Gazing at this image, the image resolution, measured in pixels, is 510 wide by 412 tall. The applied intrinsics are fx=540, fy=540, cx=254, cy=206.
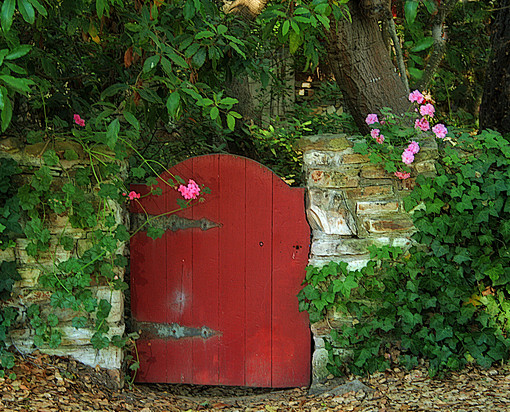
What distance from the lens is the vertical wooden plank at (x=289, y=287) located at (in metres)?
3.58

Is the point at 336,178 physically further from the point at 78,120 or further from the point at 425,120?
the point at 78,120

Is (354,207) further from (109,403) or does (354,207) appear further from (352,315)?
(109,403)

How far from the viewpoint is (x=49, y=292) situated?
3.43m

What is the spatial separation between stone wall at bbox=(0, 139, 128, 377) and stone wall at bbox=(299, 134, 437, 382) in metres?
1.33

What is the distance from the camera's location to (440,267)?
3.43 metres

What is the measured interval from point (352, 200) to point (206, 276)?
110 cm

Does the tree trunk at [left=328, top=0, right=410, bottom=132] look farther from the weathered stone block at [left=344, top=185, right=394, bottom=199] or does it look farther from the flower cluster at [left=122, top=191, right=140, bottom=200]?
the flower cluster at [left=122, top=191, right=140, bottom=200]

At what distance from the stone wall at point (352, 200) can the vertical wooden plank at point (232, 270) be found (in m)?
0.48

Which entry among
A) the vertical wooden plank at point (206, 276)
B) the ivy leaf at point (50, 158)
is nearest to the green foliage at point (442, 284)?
the vertical wooden plank at point (206, 276)

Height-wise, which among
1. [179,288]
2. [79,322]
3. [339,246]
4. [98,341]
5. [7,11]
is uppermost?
[7,11]

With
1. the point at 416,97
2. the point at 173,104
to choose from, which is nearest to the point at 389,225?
the point at 416,97

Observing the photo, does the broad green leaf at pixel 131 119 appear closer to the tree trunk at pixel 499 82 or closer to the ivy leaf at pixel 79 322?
the ivy leaf at pixel 79 322

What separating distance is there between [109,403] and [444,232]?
2.33 metres

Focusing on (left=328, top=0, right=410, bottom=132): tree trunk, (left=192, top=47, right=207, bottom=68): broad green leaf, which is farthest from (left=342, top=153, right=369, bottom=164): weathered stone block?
(left=192, top=47, right=207, bottom=68): broad green leaf
